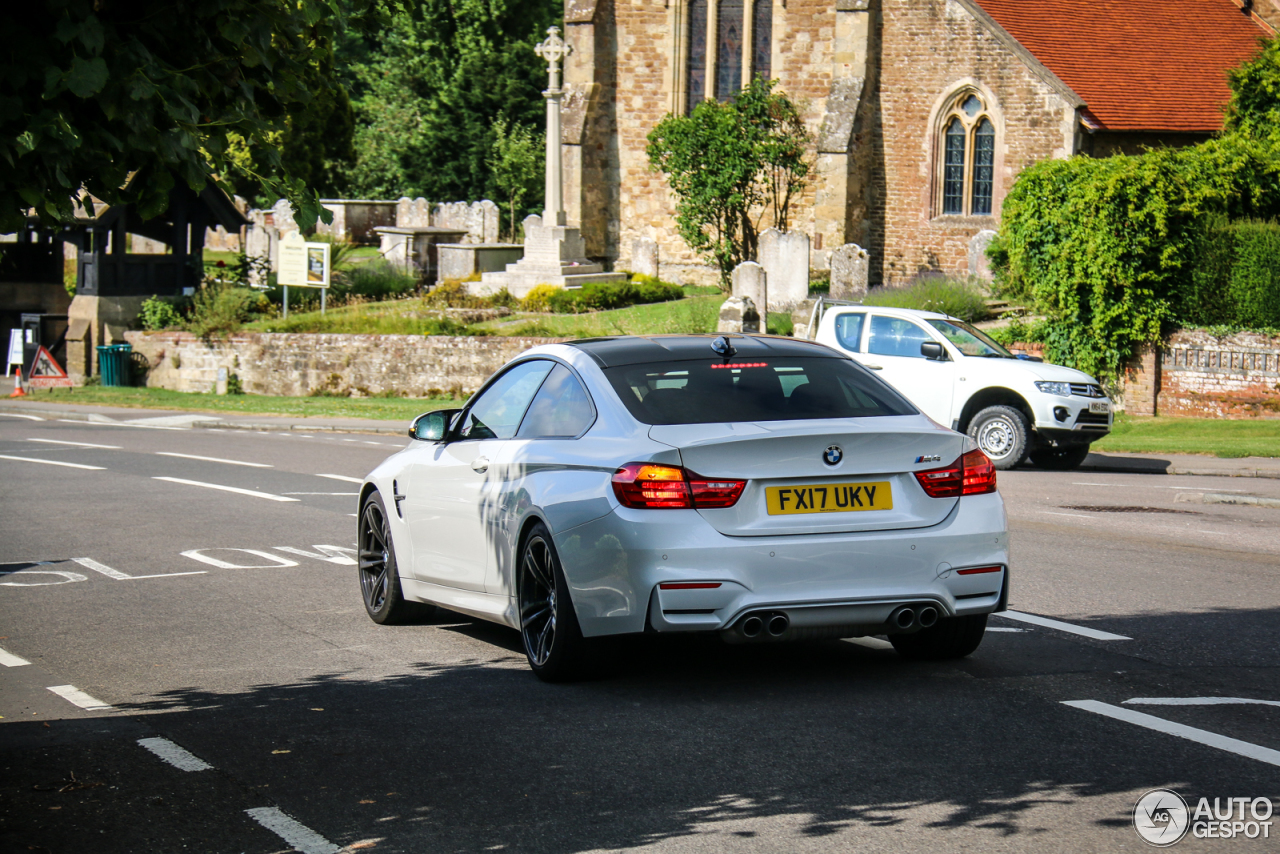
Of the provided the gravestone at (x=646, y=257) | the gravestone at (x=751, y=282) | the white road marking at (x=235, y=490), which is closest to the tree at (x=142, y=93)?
the white road marking at (x=235, y=490)

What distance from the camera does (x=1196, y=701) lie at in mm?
6234

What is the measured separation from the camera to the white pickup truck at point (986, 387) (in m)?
17.5

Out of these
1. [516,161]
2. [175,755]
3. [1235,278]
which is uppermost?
[516,161]

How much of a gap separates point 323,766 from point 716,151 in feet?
120

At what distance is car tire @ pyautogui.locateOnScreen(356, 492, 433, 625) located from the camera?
8.45m

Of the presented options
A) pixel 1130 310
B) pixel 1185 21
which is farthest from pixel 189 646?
pixel 1185 21

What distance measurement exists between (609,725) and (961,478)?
1.95 m

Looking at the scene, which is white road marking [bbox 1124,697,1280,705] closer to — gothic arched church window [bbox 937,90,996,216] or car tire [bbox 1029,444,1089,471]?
car tire [bbox 1029,444,1089,471]

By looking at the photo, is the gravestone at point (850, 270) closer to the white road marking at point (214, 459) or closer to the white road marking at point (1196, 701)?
the white road marking at point (214, 459)

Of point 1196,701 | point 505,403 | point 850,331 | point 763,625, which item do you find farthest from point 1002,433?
point 763,625

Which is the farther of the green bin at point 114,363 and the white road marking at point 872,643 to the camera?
the green bin at point 114,363

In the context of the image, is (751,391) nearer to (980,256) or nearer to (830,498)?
(830,498)

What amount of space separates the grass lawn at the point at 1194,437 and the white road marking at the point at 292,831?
16545 millimetres

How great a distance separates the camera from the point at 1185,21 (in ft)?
135
